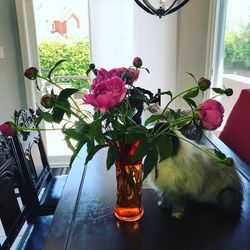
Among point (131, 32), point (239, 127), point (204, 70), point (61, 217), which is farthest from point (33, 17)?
point (61, 217)

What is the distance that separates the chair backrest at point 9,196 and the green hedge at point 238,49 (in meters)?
2.23

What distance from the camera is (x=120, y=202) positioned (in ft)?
2.82

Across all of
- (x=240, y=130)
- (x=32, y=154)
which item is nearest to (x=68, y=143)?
(x=32, y=154)

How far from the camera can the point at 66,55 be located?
9.91 feet

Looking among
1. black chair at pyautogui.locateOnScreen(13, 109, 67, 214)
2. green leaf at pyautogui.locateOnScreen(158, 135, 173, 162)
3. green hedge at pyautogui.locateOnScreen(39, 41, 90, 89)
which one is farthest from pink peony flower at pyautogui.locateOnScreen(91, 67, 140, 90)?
green hedge at pyautogui.locateOnScreen(39, 41, 90, 89)

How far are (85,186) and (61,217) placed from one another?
0.23 metres

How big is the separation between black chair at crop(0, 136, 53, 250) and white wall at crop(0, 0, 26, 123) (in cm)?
183

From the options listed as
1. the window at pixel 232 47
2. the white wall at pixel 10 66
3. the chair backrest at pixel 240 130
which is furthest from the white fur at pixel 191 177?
the white wall at pixel 10 66

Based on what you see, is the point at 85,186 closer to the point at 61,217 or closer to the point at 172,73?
the point at 61,217

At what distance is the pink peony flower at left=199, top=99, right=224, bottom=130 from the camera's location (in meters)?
0.64

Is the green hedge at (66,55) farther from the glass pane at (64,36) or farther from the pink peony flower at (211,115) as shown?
the pink peony flower at (211,115)

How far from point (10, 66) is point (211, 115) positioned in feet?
8.73

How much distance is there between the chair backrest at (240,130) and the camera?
1.61 metres

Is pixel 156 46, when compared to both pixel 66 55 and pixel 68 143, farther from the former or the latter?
pixel 68 143
